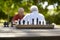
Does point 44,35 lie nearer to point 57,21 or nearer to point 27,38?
point 27,38

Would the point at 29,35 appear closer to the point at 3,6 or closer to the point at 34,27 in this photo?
the point at 34,27

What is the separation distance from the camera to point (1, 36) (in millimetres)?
1815

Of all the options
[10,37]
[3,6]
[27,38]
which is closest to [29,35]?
[27,38]

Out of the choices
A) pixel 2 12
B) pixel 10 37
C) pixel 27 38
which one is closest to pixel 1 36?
pixel 10 37

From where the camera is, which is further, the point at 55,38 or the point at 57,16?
the point at 57,16

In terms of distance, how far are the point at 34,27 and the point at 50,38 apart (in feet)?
2.27

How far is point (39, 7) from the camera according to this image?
29.0 feet

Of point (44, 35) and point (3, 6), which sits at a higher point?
point (3, 6)

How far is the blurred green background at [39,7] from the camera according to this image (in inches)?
350

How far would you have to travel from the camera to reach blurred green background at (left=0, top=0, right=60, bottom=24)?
8891 mm

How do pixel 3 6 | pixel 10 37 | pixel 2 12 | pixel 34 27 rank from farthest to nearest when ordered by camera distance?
pixel 2 12 < pixel 3 6 < pixel 34 27 < pixel 10 37

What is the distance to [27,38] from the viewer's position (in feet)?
6.07

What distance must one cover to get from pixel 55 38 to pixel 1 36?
1.65 feet

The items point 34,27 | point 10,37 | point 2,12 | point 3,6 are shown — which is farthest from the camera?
point 2,12
